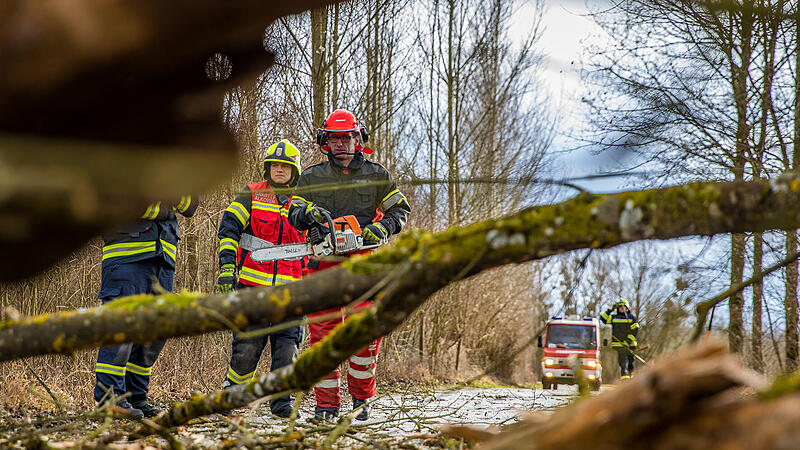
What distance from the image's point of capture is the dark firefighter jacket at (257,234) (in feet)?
18.3

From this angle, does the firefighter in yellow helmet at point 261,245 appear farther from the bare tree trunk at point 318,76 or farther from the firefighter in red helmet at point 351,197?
the bare tree trunk at point 318,76

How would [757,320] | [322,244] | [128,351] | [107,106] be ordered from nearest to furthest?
[107,106] < [128,351] < [322,244] < [757,320]

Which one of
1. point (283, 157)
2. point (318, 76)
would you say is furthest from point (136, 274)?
point (318, 76)

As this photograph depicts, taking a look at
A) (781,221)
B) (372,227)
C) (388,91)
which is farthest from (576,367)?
(388,91)

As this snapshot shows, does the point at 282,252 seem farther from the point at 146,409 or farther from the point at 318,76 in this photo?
the point at 318,76

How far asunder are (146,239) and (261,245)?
3.46 ft

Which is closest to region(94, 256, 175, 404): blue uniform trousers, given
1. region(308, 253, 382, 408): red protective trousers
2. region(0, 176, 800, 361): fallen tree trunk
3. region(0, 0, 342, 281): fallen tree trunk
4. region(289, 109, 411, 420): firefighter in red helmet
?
region(289, 109, 411, 420): firefighter in red helmet

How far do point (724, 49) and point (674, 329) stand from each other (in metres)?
5.36

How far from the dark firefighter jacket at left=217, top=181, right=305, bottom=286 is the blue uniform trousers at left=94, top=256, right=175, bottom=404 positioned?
2.03 ft

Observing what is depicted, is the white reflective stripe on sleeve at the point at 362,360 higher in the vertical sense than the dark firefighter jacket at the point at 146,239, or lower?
lower

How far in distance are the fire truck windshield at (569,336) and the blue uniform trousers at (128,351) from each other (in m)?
15.7

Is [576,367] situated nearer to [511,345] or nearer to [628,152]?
[628,152]

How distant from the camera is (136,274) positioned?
485 cm

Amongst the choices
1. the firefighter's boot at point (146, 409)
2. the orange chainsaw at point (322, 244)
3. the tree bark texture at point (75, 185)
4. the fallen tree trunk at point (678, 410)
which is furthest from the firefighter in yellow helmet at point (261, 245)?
the fallen tree trunk at point (678, 410)
